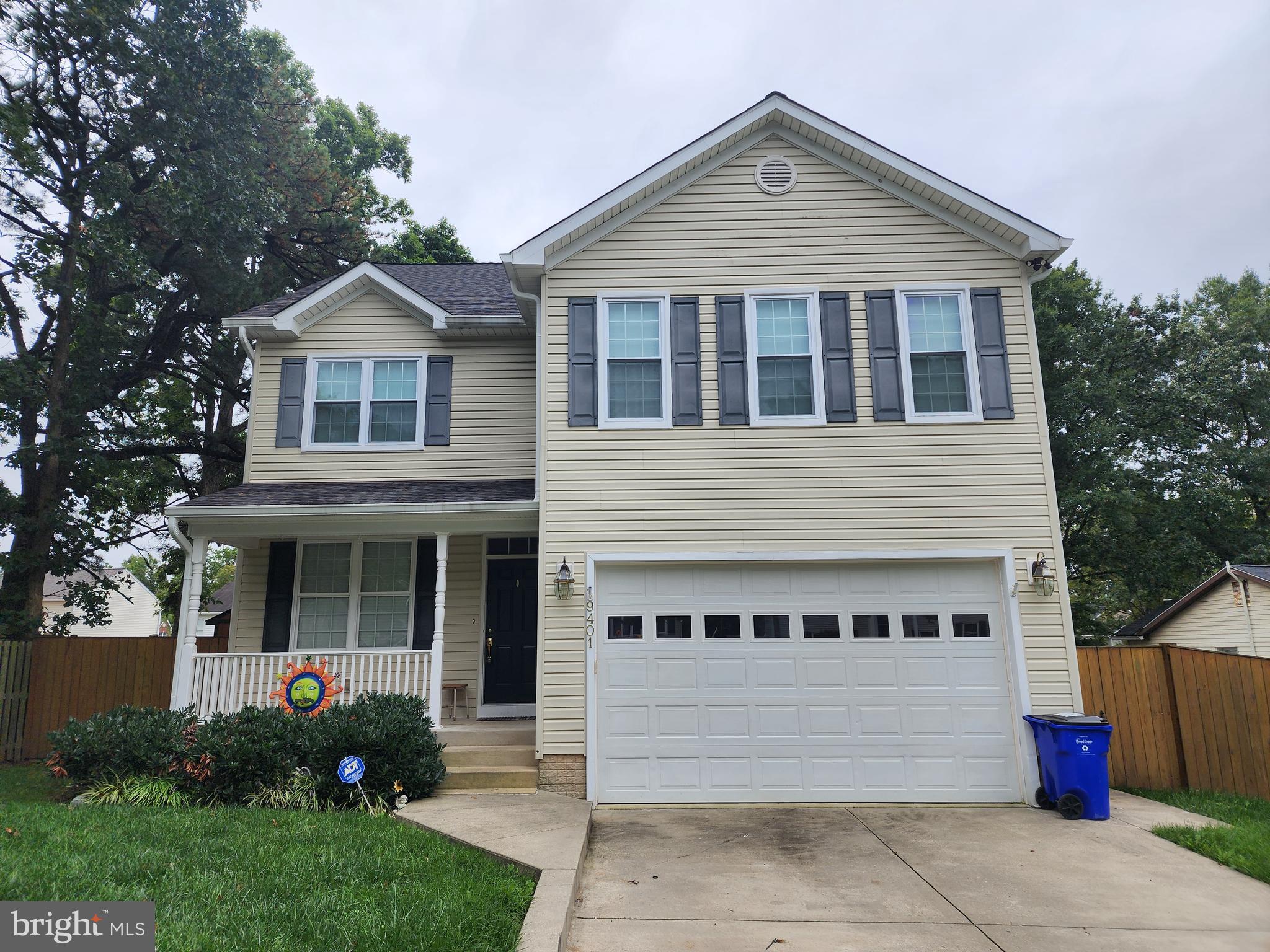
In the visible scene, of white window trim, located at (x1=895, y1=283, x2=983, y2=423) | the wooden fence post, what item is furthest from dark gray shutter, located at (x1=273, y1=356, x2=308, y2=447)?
the wooden fence post

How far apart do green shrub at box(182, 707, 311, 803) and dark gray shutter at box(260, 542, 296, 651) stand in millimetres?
2427

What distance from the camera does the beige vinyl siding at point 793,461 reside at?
8.22 metres

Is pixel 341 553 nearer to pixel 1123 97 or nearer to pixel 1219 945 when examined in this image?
pixel 1219 945

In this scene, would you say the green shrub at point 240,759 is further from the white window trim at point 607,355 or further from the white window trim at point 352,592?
the white window trim at point 607,355

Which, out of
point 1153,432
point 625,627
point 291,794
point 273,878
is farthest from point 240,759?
point 1153,432

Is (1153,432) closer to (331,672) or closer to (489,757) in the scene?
(489,757)

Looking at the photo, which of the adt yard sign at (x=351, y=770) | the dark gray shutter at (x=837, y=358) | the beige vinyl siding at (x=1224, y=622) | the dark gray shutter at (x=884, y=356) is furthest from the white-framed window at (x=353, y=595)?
the beige vinyl siding at (x=1224, y=622)

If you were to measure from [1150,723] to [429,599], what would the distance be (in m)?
Result: 9.12

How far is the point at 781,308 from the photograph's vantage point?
900cm

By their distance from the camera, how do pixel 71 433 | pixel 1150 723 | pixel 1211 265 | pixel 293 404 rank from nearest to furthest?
pixel 1150 723 → pixel 293 404 → pixel 71 433 → pixel 1211 265

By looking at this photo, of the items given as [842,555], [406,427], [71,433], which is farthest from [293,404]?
[842,555]

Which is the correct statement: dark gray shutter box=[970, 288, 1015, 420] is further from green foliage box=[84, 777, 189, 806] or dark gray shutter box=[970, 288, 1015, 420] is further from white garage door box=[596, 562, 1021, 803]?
green foliage box=[84, 777, 189, 806]

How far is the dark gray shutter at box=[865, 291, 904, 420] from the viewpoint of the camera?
863 centimetres

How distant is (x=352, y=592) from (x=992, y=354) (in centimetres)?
872
